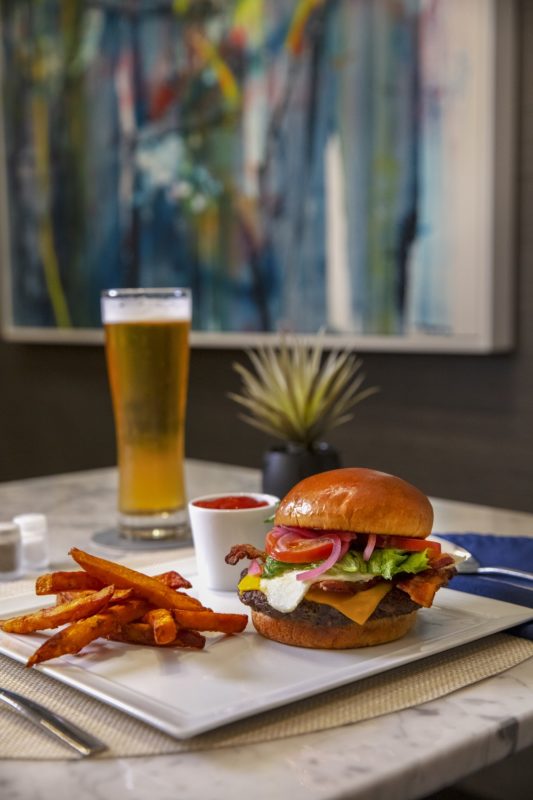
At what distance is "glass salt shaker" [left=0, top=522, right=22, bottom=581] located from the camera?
51.8 inches

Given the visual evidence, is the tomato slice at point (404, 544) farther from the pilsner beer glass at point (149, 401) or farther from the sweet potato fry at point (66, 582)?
the pilsner beer glass at point (149, 401)

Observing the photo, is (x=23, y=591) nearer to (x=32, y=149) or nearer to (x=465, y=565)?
(x=465, y=565)

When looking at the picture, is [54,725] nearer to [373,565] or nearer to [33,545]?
[373,565]

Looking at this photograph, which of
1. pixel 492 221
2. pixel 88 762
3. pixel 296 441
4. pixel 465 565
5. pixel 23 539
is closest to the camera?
pixel 88 762

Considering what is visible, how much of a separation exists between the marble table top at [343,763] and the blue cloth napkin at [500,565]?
0.16 meters

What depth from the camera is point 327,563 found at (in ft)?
3.12

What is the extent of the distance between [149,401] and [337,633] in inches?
27.2

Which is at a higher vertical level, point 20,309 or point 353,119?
point 353,119

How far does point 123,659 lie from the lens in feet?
3.04

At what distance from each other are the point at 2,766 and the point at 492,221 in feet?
6.92

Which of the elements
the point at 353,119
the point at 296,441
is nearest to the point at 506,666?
the point at 296,441

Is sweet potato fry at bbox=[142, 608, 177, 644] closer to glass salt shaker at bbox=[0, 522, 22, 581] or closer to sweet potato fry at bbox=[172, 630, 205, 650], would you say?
sweet potato fry at bbox=[172, 630, 205, 650]

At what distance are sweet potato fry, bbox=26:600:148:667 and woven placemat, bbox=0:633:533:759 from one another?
1.5 inches

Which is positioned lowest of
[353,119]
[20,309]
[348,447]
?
[348,447]
